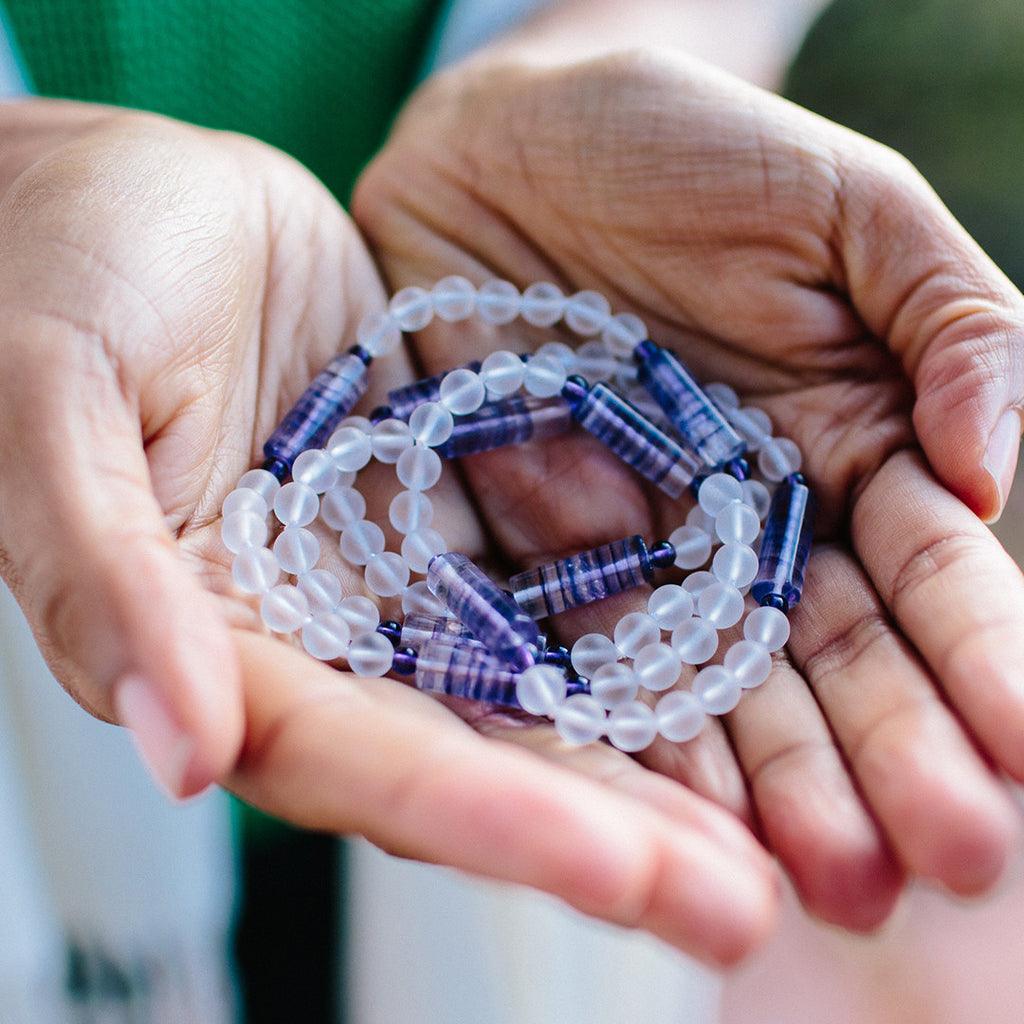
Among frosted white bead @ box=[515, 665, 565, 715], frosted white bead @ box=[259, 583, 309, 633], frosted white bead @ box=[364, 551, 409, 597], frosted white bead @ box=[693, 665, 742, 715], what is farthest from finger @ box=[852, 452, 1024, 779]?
frosted white bead @ box=[259, 583, 309, 633]

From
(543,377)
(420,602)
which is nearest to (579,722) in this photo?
(420,602)

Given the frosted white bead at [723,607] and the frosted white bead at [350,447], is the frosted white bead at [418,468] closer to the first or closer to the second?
the frosted white bead at [350,447]

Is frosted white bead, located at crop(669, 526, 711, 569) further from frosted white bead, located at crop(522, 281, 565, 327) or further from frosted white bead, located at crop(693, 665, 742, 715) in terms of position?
frosted white bead, located at crop(522, 281, 565, 327)

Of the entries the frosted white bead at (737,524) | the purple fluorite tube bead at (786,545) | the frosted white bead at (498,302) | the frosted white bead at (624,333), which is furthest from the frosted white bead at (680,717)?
the frosted white bead at (498,302)

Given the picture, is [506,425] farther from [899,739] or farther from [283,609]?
[899,739]

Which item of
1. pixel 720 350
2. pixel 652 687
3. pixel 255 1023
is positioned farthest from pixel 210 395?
pixel 255 1023
